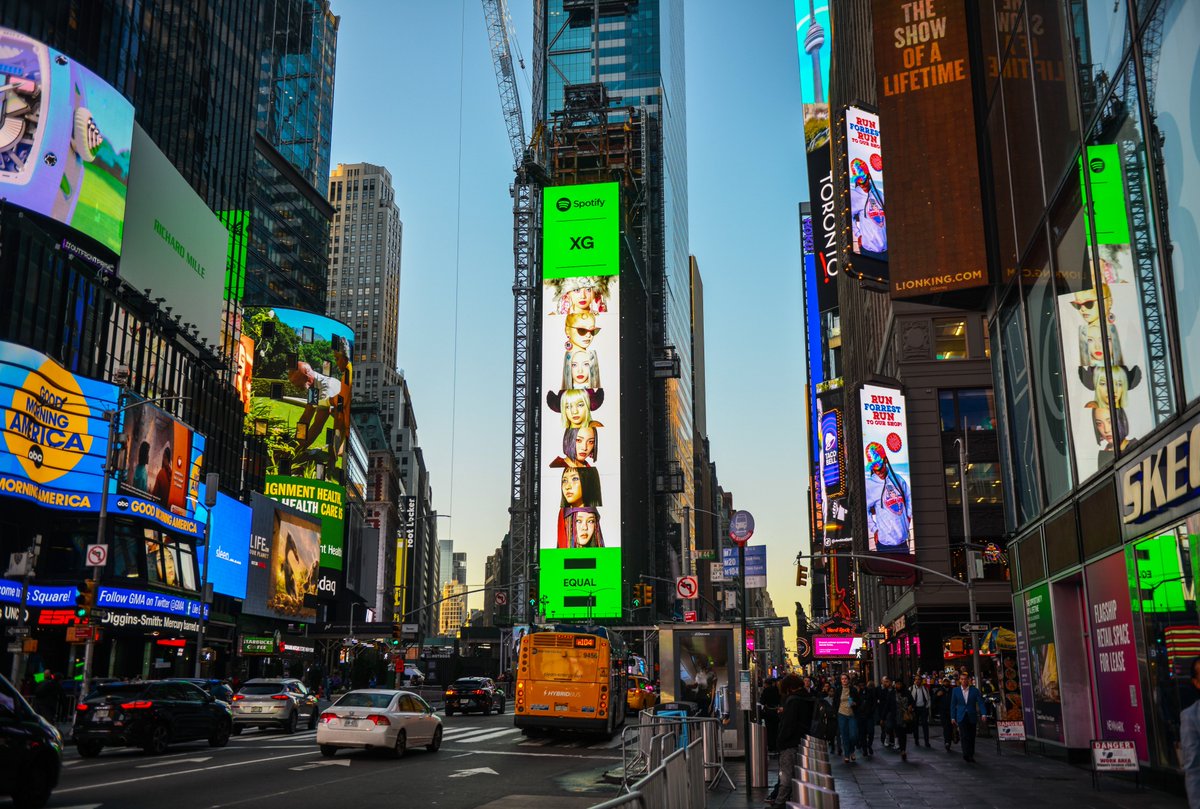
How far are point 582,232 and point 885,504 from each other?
232 ft

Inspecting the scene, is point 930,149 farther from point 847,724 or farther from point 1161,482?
point 1161,482

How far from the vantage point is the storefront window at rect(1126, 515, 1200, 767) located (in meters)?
14.9

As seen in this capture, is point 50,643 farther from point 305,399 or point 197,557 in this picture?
point 305,399

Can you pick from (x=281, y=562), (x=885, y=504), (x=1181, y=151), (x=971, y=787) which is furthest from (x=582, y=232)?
(x=1181, y=151)

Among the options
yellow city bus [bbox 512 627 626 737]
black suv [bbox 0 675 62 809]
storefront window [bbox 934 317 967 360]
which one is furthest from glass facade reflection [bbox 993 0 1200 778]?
storefront window [bbox 934 317 967 360]

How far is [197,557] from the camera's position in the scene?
222 ft

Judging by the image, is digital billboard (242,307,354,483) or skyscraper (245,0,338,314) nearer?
digital billboard (242,307,354,483)

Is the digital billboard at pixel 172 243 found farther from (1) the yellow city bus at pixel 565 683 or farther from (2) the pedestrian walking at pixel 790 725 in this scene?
Result: (2) the pedestrian walking at pixel 790 725

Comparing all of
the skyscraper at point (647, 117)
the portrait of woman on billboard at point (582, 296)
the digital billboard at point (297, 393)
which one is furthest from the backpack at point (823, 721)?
the skyscraper at point (647, 117)

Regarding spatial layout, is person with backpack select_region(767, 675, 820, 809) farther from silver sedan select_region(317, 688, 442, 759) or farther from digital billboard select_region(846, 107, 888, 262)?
digital billboard select_region(846, 107, 888, 262)

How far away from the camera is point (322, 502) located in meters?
106

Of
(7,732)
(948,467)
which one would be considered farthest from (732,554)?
(948,467)

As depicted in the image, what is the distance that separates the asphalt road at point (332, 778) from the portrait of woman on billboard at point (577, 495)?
8730 centimetres

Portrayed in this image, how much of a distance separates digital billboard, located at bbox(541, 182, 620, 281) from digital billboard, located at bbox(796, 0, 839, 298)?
21780mm
